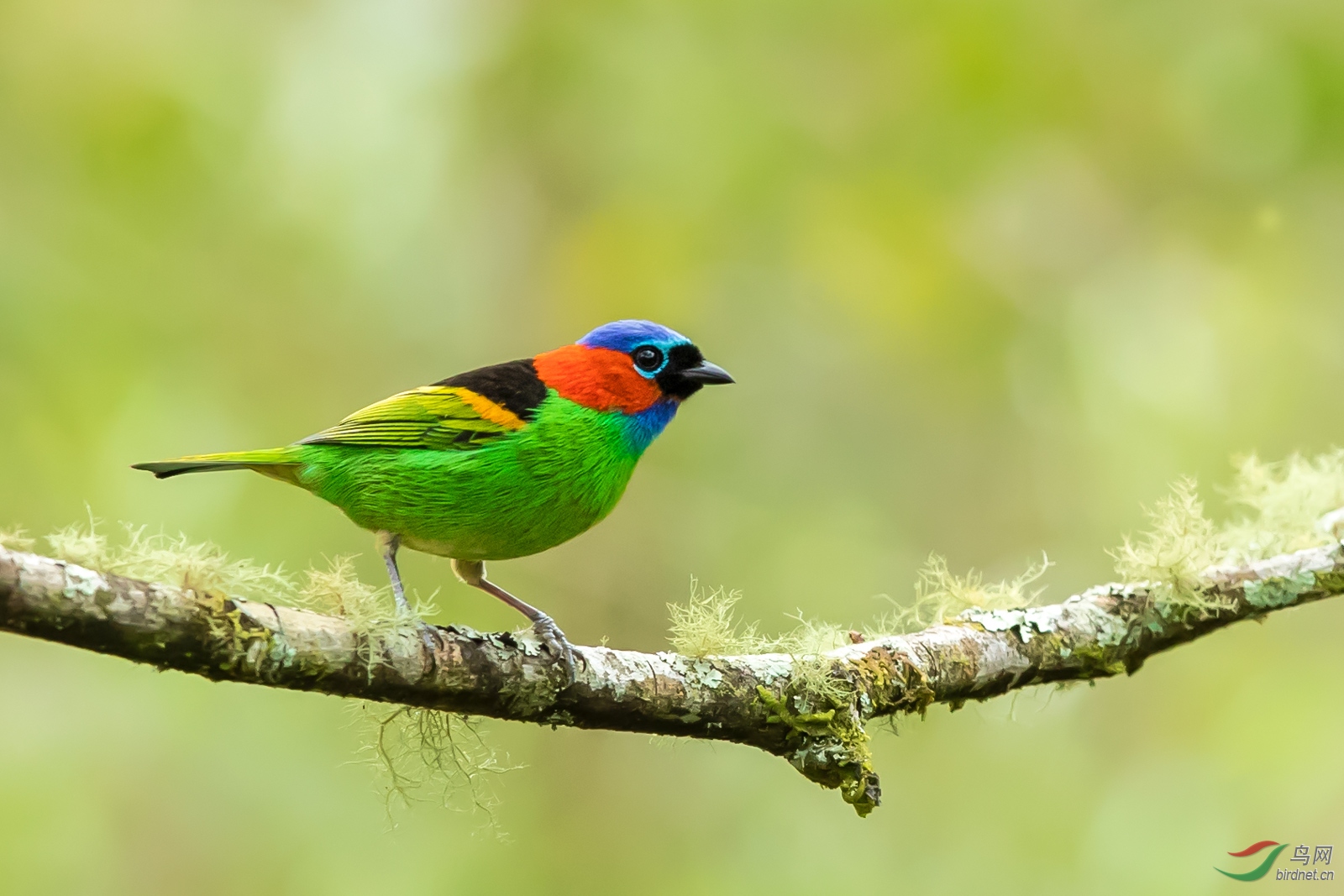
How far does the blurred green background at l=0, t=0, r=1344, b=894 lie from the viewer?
608cm

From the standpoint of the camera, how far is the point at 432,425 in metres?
4.16

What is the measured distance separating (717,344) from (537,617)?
13.4 feet

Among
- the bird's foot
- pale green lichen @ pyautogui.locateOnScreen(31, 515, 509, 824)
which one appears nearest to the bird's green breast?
pale green lichen @ pyautogui.locateOnScreen(31, 515, 509, 824)

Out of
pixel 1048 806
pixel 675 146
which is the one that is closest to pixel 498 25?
pixel 675 146

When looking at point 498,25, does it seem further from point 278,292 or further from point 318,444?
point 318,444

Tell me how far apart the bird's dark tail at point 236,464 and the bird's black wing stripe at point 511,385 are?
2.33ft

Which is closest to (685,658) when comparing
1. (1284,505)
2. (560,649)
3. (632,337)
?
(560,649)

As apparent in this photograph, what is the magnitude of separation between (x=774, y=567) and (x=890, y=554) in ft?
2.49

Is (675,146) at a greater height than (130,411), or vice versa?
(675,146)

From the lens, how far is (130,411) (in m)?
6.13

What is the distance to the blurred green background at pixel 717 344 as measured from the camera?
19.9 feet

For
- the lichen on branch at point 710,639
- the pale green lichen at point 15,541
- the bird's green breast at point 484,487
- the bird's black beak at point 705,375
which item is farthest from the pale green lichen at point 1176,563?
the pale green lichen at point 15,541

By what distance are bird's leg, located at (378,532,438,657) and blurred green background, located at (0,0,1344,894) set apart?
244cm

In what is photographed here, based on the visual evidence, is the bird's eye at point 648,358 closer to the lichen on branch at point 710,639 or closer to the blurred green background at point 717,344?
the lichen on branch at point 710,639
